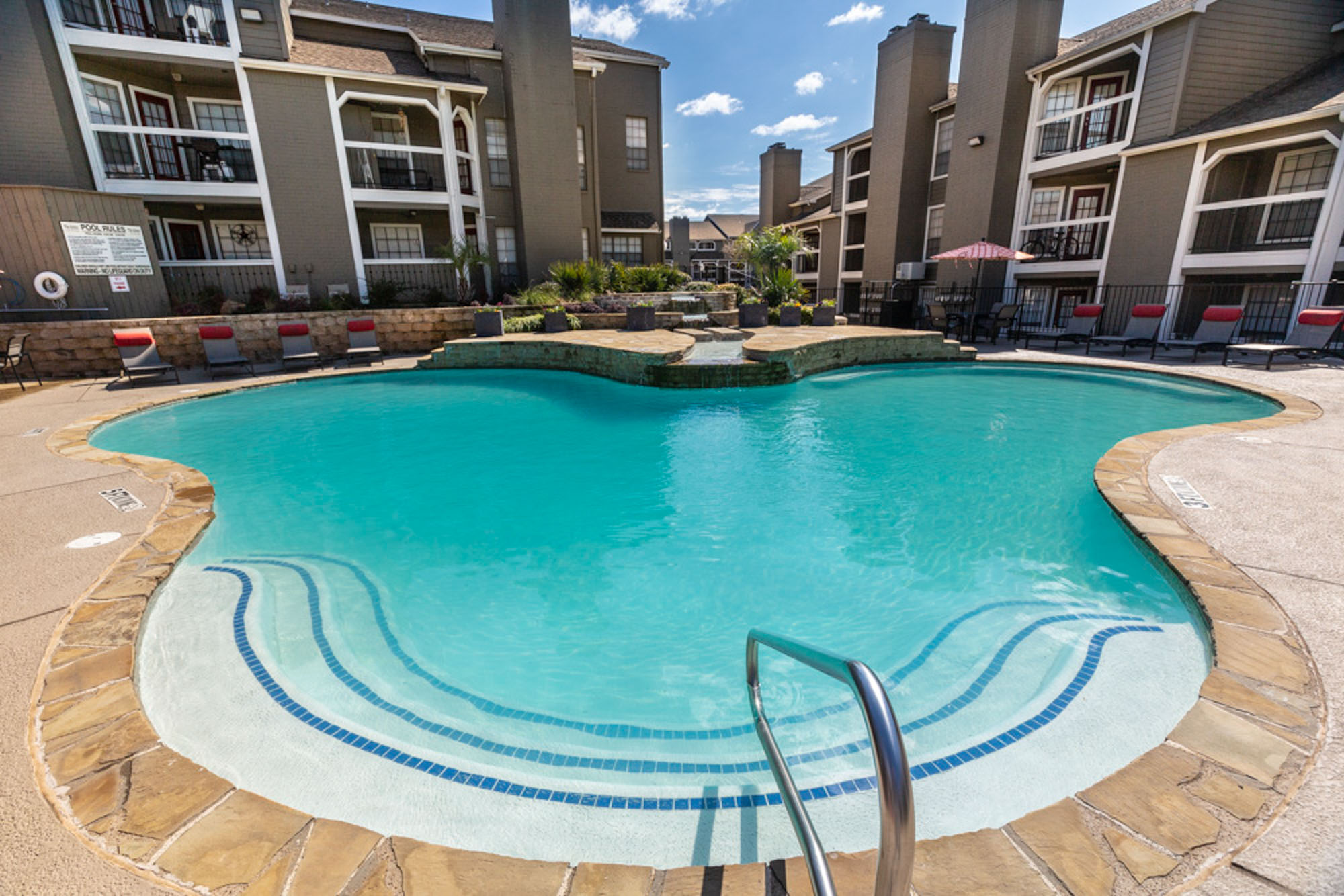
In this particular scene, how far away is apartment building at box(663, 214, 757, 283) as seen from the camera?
145 ft

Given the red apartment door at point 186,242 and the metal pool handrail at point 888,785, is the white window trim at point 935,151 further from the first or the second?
the red apartment door at point 186,242

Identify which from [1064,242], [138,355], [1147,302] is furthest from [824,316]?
[138,355]

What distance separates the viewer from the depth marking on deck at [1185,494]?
171 inches

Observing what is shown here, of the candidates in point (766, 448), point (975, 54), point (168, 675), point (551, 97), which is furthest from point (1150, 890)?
point (975, 54)

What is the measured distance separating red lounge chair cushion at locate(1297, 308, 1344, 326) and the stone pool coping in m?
12.3

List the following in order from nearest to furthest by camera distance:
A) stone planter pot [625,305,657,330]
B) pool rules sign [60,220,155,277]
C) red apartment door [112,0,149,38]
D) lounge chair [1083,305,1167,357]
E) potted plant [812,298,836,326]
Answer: pool rules sign [60,220,155,277] → lounge chair [1083,305,1167,357] → red apartment door [112,0,149,38] → stone planter pot [625,305,657,330] → potted plant [812,298,836,326]

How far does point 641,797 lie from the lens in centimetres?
249

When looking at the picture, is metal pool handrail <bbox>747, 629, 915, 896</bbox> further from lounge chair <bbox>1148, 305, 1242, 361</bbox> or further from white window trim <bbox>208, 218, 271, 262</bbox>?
white window trim <bbox>208, 218, 271, 262</bbox>

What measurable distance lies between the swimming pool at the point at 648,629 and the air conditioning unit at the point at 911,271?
14.8m

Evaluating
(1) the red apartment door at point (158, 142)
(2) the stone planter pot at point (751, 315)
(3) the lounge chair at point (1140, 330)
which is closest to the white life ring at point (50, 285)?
(1) the red apartment door at point (158, 142)

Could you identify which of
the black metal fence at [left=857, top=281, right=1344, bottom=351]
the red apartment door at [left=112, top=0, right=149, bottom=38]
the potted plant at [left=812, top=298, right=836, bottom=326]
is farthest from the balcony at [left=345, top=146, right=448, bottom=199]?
the black metal fence at [left=857, top=281, right=1344, bottom=351]

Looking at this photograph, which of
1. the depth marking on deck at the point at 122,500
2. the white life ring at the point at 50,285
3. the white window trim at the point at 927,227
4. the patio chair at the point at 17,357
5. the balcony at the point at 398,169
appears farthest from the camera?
the white window trim at the point at 927,227

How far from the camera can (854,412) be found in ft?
29.8

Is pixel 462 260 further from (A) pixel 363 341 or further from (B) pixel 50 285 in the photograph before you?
(B) pixel 50 285
